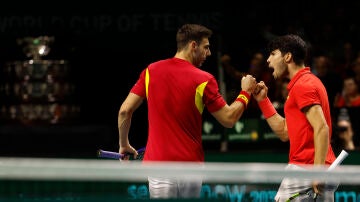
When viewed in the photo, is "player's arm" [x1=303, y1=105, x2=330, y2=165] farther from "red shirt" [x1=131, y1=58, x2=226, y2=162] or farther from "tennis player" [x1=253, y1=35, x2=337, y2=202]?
"red shirt" [x1=131, y1=58, x2=226, y2=162]

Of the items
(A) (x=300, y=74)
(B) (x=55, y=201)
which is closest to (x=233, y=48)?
(A) (x=300, y=74)

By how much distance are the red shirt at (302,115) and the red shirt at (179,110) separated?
39cm

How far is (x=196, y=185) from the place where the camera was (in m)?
5.00

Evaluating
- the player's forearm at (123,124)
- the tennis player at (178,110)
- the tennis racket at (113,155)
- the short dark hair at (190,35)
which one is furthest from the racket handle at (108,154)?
the short dark hair at (190,35)

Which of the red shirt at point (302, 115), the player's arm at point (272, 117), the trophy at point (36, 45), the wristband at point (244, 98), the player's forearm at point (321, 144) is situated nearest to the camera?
the player's forearm at point (321, 144)

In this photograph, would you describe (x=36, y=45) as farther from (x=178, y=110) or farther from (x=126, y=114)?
(x=178, y=110)

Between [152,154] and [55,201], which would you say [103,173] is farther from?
[152,154]

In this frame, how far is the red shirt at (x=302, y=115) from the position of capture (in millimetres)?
5238

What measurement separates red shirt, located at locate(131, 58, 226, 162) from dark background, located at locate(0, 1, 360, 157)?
458cm

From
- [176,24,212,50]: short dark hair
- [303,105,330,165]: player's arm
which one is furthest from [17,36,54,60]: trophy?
[303,105,330,165]: player's arm

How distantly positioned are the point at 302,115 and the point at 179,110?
659mm

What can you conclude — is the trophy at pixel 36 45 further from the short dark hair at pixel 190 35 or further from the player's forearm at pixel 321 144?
the player's forearm at pixel 321 144

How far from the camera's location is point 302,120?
5293 millimetres

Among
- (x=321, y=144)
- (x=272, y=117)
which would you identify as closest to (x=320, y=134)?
(x=321, y=144)
